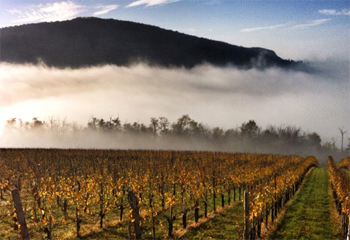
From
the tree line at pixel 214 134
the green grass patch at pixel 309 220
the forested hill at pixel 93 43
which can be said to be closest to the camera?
the green grass patch at pixel 309 220

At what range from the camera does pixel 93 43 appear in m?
184

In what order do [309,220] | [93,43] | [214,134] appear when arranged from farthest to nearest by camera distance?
[93,43], [214,134], [309,220]

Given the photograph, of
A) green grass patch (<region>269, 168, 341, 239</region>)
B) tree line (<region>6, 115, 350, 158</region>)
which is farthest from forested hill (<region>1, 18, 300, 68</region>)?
green grass patch (<region>269, 168, 341, 239</region>)

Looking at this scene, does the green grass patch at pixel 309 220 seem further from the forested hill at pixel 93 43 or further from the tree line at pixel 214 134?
the forested hill at pixel 93 43

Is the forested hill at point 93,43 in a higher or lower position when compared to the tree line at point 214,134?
higher

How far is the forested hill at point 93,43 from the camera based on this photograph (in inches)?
6442

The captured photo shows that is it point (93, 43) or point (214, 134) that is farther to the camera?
point (93, 43)

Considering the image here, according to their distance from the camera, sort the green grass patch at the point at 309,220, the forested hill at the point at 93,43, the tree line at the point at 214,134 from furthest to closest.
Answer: the forested hill at the point at 93,43
the tree line at the point at 214,134
the green grass patch at the point at 309,220

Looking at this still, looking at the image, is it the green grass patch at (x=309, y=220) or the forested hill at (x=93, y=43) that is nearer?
the green grass patch at (x=309, y=220)

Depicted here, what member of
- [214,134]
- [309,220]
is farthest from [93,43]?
[309,220]

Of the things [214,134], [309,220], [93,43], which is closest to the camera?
[309,220]

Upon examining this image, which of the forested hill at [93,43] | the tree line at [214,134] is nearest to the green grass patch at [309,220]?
the tree line at [214,134]

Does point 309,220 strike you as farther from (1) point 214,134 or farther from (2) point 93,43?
(2) point 93,43

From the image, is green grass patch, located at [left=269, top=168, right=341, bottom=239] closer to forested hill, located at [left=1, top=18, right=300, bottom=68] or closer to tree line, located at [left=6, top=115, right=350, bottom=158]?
tree line, located at [left=6, top=115, right=350, bottom=158]
